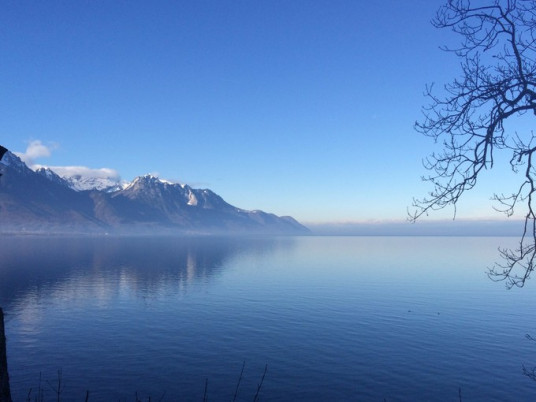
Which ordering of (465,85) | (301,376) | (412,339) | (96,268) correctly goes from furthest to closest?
(96,268) → (412,339) → (301,376) → (465,85)

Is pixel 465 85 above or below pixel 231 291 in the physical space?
above

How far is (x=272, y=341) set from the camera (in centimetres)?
5275

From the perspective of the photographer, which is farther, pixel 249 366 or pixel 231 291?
pixel 231 291

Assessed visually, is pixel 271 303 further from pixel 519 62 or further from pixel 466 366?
pixel 519 62

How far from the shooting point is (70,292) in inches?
3533

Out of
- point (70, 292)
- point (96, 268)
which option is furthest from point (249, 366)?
point (96, 268)

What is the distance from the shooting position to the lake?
3872 centimetres

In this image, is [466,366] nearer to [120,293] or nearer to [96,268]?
[120,293]

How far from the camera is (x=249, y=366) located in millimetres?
43625

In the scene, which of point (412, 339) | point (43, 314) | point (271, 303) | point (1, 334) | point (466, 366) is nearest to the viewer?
point (1, 334)

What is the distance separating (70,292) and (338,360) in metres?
68.6

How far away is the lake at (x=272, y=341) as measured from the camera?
38719mm

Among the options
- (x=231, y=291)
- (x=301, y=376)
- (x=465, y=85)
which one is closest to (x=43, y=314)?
(x=231, y=291)

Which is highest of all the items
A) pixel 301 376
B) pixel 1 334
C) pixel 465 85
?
pixel 465 85
